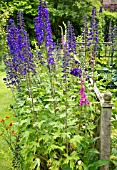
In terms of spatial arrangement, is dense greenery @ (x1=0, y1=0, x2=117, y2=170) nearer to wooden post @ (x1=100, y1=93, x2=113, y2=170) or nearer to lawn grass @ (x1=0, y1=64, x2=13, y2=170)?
wooden post @ (x1=100, y1=93, x2=113, y2=170)

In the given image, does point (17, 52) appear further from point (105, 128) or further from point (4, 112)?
point (4, 112)

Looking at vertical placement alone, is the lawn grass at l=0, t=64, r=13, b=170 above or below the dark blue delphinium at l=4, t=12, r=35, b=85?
below

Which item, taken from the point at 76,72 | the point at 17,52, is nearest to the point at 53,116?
Answer: the point at 76,72

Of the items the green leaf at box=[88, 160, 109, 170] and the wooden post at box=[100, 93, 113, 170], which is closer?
the wooden post at box=[100, 93, 113, 170]

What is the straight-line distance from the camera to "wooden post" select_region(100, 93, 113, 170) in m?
2.35

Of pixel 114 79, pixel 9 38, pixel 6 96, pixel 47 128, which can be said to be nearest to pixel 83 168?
pixel 47 128

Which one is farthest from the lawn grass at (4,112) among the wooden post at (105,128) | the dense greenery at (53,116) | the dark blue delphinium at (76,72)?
the wooden post at (105,128)

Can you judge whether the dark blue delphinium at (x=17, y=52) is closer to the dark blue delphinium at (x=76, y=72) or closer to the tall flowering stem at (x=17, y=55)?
the tall flowering stem at (x=17, y=55)

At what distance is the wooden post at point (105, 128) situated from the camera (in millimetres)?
2354

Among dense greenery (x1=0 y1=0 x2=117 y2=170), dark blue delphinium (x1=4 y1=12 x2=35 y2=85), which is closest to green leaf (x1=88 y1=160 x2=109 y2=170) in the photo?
dense greenery (x1=0 y1=0 x2=117 y2=170)

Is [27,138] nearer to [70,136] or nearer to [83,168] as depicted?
[70,136]

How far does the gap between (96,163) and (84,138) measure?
23 centimetres

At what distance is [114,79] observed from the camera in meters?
5.16

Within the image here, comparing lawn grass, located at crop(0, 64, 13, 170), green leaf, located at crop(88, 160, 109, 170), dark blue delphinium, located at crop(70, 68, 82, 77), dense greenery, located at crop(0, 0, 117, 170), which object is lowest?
lawn grass, located at crop(0, 64, 13, 170)
